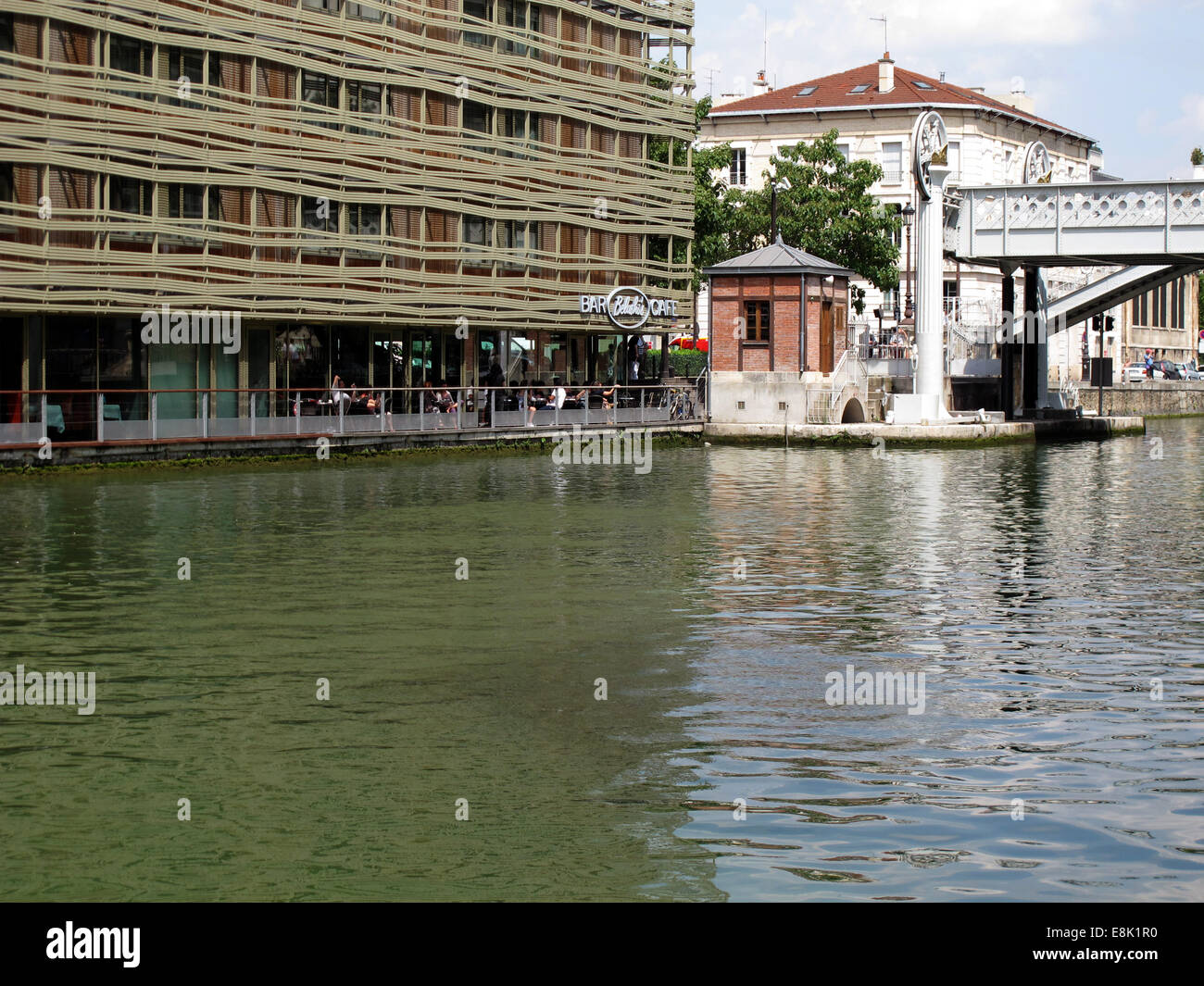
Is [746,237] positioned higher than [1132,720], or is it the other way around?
[746,237]

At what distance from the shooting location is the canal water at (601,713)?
9297 millimetres

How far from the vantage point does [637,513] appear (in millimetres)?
29594

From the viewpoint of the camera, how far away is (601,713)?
42.6ft

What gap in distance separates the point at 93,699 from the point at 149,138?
33014mm

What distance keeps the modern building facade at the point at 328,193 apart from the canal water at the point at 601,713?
16447 mm

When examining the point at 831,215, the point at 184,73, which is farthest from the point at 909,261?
the point at 184,73

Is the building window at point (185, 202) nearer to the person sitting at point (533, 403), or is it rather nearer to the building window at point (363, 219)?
the building window at point (363, 219)

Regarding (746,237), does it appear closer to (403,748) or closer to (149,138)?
(149,138)

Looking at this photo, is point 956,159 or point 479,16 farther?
point 956,159

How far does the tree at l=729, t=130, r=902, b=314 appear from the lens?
80.5 m

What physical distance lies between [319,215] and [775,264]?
53.1 ft
